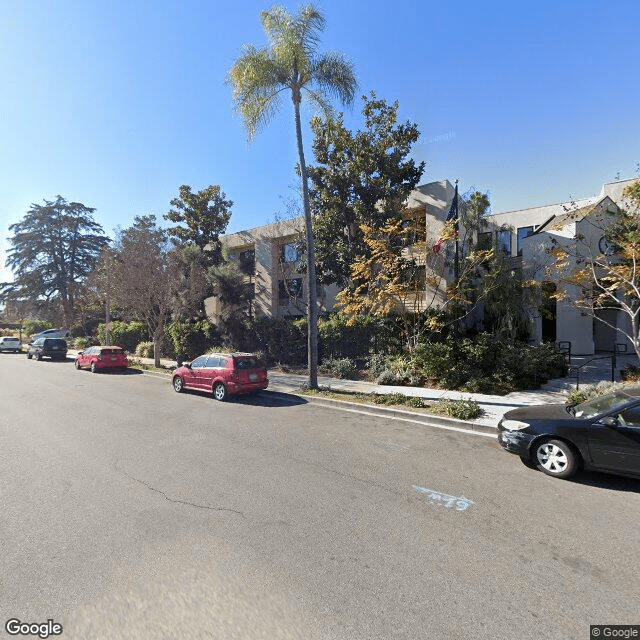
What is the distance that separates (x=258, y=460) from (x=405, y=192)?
13.8 metres

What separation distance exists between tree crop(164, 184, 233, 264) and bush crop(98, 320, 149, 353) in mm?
9156

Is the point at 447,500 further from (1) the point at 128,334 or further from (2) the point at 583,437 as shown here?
(1) the point at 128,334

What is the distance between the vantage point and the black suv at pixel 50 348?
86.6 feet

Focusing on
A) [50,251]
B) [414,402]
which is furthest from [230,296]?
[50,251]

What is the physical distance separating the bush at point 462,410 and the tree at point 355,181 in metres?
8.40

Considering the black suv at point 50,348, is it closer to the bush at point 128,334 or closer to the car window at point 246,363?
the bush at point 128,334

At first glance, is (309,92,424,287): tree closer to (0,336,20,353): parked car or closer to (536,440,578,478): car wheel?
(536,440,578,478): car wheel

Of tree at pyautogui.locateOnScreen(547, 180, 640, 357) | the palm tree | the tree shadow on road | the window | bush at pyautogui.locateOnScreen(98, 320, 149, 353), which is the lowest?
the tree shadow on road

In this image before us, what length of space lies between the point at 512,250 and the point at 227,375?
20.4 meters

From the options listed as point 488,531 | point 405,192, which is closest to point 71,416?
point 488,531

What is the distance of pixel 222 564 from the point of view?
11.3ft

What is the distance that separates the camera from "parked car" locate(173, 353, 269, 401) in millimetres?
11524

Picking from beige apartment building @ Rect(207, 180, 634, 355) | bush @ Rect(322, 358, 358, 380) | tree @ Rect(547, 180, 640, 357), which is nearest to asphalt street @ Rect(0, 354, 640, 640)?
tree @ Rect(547, 180, 640, 357)

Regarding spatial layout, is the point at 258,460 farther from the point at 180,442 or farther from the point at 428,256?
the point at 428,256
